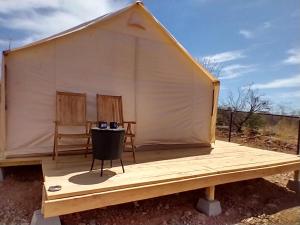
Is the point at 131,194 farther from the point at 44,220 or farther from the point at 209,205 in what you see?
the point at 209,205

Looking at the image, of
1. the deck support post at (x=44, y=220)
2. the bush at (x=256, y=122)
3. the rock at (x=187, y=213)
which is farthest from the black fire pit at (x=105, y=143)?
the bush at (x=256, y=122)

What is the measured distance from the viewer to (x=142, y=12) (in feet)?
13.8

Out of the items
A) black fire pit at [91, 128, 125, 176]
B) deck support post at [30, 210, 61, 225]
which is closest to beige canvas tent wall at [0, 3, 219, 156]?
black fire pit at [91, 128, 125, 176]

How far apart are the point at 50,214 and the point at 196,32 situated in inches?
239

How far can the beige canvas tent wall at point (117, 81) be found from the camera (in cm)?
345

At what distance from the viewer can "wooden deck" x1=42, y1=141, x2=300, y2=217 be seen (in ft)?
7.12

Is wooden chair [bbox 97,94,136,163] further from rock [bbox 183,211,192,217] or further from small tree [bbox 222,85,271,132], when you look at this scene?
small tree [bbox 222,85,271,132]

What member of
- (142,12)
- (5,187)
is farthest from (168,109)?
(5,187)

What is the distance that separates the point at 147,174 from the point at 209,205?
2.74 ft

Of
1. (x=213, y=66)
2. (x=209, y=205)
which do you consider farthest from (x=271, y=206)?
(x=213, y=66)

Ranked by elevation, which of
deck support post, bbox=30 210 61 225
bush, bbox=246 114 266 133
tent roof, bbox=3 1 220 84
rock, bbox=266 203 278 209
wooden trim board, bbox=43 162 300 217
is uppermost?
tent roof, bbox=3 1 220 84

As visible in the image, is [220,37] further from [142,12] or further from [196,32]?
[142,12]

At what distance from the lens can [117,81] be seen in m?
4.12

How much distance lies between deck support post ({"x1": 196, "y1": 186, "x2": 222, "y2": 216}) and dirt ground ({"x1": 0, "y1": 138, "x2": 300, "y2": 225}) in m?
0.06
